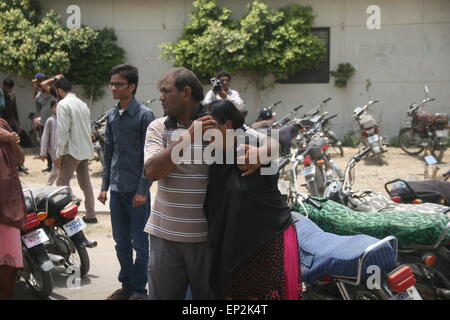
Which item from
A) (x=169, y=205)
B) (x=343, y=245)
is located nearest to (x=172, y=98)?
(x=169, y=205)

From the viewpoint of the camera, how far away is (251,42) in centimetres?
1222

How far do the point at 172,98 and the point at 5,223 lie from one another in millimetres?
1632

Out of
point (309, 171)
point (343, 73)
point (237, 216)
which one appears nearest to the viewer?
point (237, 216)

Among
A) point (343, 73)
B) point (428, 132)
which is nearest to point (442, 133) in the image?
point (428, 132)

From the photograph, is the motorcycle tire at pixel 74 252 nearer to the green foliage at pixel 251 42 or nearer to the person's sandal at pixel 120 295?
the person's sandal at pixel 120 295

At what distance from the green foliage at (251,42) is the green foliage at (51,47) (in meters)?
1.66

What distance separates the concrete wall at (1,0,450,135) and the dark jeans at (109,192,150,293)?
9020 mm

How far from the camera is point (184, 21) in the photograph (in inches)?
516

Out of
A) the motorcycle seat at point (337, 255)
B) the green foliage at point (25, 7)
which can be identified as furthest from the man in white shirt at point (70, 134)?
the green foliage at point (25, 7)

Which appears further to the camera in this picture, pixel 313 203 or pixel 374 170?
pixel 374 170

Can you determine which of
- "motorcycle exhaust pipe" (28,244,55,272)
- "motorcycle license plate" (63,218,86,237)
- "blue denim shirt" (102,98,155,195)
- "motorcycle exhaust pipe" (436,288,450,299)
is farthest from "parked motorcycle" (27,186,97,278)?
"motorcycle exhaust pipe" (436,288,450,299)

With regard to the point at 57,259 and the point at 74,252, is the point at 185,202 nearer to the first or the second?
the point at 57,259

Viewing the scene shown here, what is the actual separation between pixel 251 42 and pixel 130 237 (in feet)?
28.0
